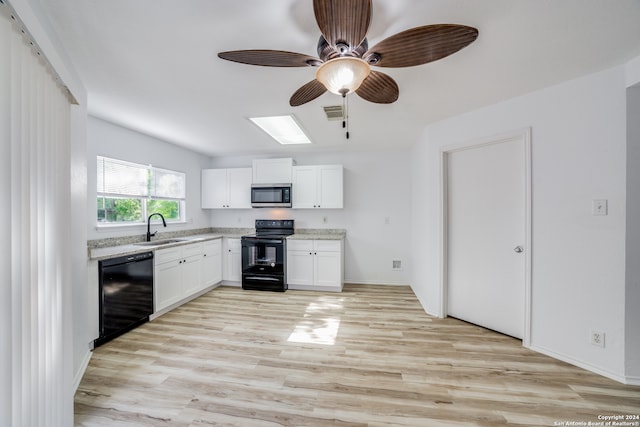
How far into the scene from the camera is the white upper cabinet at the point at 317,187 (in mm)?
4359

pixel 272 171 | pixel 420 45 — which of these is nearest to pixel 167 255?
pixel 272 171

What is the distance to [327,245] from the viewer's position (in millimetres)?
4152

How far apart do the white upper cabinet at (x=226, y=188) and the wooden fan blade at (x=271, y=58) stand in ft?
10.9

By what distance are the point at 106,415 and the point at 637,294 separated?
3.92 m

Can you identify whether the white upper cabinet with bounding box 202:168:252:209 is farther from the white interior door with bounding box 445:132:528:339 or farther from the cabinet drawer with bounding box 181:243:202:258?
the white interior door with bounding box 445:132:528:339

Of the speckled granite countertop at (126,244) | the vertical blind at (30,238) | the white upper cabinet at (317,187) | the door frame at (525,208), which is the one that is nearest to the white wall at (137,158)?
the speckled granite countertop at (126,244)

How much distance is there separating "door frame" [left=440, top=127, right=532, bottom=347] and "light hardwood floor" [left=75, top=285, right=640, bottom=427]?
0.29 metres

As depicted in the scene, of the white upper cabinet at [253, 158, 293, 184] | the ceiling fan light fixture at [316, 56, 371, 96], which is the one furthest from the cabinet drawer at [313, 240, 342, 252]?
the ceiling fan light fixture at [316, 56, 371, 96]

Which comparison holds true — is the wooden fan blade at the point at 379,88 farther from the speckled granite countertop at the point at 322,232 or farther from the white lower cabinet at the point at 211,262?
the white lower cabinet at the point at 211,262

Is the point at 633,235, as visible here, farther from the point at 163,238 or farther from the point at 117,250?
the point at 163,238

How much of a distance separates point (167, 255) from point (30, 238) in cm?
223

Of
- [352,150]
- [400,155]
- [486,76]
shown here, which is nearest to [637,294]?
[486,76]

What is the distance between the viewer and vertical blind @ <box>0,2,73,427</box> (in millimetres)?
1039

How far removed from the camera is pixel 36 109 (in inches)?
48.4
